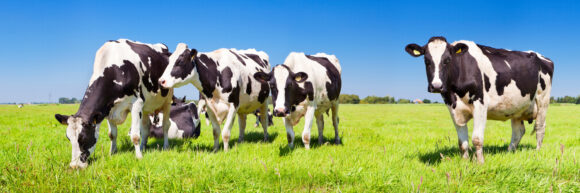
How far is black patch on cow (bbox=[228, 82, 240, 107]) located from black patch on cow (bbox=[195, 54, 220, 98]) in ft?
1.30

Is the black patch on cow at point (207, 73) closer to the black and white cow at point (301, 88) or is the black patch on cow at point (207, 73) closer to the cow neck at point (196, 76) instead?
the cow neck at point (196, 76)

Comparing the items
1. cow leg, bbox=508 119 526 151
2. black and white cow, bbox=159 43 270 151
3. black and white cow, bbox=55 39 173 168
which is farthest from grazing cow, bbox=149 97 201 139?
cow leg, bbox=508 119 526 151

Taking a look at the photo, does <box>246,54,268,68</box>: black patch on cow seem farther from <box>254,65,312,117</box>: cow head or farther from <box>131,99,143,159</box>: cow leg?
<box>131,99,143,159</box>: cow leg

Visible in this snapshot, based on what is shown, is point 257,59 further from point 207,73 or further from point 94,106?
point 94,106

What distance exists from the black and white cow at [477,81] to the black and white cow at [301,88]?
217 cm

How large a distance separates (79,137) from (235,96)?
286 centimetres

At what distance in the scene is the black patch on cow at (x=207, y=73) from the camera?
683cm

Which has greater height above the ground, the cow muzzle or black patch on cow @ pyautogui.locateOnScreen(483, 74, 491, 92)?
black patch on cow @ pyautogui.locateOnScreen(483, 74, 491, 92)

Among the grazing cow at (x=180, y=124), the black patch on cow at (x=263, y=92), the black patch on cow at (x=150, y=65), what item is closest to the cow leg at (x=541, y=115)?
the black patch on cow at (x=263, y=92)

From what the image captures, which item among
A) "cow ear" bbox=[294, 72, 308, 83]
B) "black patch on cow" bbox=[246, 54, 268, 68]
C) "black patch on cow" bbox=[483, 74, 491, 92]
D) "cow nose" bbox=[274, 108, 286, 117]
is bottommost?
"cow nose" bbox=[274, 108, 286, 117]

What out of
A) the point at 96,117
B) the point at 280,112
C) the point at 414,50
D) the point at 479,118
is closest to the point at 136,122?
the point at 96,117

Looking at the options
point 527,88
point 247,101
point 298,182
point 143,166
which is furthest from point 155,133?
point 527,88

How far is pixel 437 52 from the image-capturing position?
4984 mm

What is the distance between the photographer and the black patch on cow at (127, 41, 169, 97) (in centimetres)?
677
